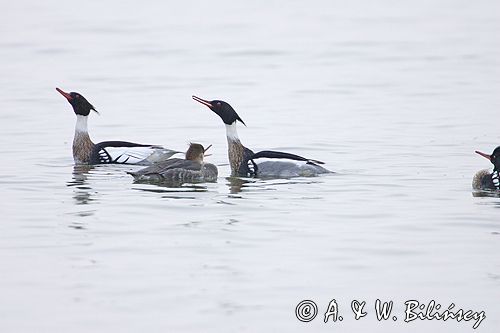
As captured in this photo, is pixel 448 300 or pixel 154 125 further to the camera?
pixel 154 125

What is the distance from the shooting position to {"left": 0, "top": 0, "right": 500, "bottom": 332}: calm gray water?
28.4ft

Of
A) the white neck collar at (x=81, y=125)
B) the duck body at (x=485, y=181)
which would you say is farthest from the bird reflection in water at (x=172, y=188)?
the white neck collar at (x=81, y=125)

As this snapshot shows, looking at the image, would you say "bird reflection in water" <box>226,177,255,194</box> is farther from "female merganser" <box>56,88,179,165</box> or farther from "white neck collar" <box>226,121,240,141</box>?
"female merganser" <box>56,88,179,165</box>

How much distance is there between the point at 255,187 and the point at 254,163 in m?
1.00

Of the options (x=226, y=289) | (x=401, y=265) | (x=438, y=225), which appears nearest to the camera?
(x=226, y=289)

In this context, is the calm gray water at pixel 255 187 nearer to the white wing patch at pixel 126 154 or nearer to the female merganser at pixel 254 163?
the female merganser at pixel 254 163

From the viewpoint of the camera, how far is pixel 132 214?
1165 centimetres

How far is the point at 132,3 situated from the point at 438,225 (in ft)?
89.0

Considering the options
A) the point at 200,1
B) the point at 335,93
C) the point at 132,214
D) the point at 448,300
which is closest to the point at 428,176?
the point at 132,214

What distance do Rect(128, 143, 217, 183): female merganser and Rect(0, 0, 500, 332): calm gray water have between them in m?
→ 0.21

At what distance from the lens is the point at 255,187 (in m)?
13.5

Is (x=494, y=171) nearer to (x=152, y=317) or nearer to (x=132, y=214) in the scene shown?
(x=132, y=214)

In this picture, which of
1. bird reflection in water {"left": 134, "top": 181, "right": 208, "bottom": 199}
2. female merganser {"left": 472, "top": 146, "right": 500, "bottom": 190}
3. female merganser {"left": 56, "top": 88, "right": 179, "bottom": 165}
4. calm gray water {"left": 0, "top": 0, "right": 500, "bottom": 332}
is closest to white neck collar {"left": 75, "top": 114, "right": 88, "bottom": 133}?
female merganser {"left": 56, "top": 88, "right": 179, "bottom": 165}

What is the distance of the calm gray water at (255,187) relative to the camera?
8664mm
